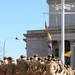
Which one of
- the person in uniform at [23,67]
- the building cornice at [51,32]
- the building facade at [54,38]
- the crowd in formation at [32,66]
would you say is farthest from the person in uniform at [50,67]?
the building facade at [54,38]

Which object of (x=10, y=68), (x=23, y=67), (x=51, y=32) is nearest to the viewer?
(x=23, y=67)

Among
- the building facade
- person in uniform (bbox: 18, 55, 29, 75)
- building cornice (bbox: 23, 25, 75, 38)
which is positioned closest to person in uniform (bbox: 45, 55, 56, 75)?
person in uniform (bbox: 18, 55, 29, 75)

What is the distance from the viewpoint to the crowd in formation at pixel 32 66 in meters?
26.0

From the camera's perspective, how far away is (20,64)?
1061 inches

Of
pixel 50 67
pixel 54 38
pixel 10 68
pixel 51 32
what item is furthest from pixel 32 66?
pixel 54 38

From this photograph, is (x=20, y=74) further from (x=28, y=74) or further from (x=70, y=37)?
(x=70, y=37)

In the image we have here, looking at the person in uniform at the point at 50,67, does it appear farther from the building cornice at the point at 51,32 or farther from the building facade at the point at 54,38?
the building facade at the point at 54,38

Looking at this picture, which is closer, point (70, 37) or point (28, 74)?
point (28, 74)

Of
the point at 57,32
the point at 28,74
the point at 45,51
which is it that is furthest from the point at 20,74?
the point at 45,51

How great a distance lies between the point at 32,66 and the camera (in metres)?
26.5

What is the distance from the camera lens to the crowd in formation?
85.5ft

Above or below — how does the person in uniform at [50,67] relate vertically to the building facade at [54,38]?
above

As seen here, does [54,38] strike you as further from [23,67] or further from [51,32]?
[23,67]

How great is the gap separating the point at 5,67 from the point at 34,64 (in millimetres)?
2417
